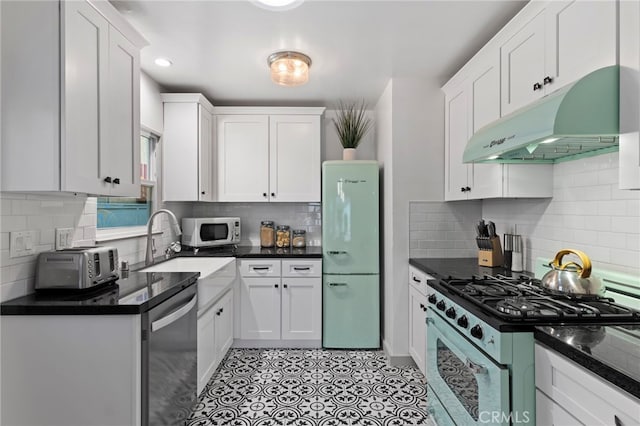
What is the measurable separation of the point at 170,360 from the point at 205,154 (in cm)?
220

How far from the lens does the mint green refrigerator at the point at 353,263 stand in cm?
329

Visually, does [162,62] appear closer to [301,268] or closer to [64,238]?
[64,238]

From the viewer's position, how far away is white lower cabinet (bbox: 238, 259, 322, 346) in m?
3.32

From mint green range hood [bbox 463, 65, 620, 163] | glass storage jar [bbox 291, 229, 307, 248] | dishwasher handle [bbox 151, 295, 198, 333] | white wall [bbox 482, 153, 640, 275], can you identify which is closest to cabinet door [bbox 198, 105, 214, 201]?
glass storage jar [bbox 291, 229, 307, 248]

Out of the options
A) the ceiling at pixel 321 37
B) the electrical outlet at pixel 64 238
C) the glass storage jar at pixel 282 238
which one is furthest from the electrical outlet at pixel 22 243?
the glass storage jar at pixel 282 238

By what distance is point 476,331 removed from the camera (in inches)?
57.1

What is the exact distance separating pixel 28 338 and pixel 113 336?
348mm

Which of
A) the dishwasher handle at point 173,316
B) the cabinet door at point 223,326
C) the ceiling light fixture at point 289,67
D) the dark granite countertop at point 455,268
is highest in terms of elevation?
the ceiling light fixture at point 289,67

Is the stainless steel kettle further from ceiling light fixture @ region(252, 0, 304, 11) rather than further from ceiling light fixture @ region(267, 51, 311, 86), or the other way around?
ceiling light fixture @ region(267, 51, 311, 86)

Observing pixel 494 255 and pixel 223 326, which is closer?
pixel 494 255

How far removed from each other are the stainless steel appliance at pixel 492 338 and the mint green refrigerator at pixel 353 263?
4.22 ft

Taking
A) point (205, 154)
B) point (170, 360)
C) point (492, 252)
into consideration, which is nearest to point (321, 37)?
point (205, 154)

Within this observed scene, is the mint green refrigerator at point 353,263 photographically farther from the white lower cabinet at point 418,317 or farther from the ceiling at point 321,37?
the ceiling at point 321,37

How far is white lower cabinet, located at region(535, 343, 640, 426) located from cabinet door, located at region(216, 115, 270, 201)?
2907 millimetres
